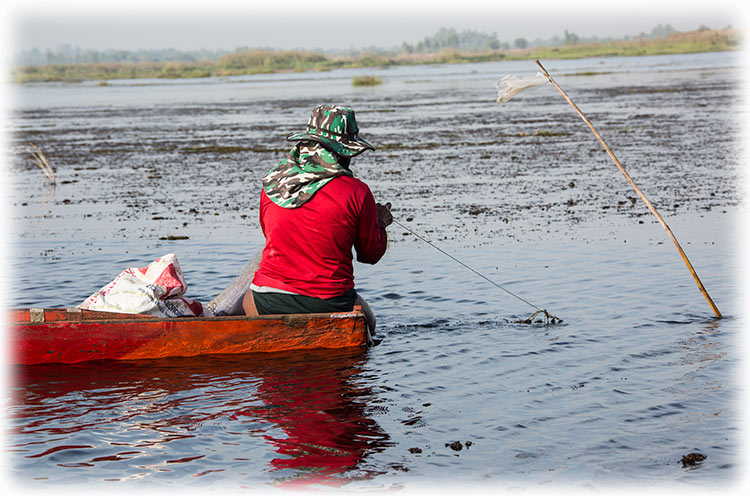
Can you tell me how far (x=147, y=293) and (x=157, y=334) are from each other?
33 cm

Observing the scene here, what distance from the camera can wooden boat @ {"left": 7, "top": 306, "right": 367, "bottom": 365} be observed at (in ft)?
22.4

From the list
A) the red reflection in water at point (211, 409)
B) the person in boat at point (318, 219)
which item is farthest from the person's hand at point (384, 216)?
the red reflection in water at point (211, 409)

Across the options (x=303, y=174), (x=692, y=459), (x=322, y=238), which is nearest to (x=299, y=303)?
(x=322, y=238)

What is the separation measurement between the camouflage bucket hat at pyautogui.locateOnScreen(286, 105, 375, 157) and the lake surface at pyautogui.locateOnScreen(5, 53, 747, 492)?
163cm

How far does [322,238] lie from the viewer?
6.50 m

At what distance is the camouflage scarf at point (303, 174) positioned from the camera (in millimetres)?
6387

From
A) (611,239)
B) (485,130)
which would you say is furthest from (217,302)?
(485,130)

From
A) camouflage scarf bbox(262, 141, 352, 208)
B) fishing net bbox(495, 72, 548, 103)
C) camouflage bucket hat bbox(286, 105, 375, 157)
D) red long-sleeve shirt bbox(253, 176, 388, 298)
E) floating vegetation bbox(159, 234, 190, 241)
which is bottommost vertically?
floating vegetation bbox(159, 234, 190, 241)

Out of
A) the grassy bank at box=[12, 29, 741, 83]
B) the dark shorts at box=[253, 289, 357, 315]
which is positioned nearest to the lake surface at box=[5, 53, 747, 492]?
the dark shorts at box=[253, 289, 357, 315]

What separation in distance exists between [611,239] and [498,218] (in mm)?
2040

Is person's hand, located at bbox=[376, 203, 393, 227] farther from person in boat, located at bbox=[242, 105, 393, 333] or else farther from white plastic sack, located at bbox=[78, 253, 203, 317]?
white plastic sack, located at bbox=[78, 253, 203, 317]

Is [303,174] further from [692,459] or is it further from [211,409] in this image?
[692,459]

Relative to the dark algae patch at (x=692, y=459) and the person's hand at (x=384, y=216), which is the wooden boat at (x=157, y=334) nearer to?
the person's hand at (x=384, y=216)

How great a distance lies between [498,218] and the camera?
12828 mm
